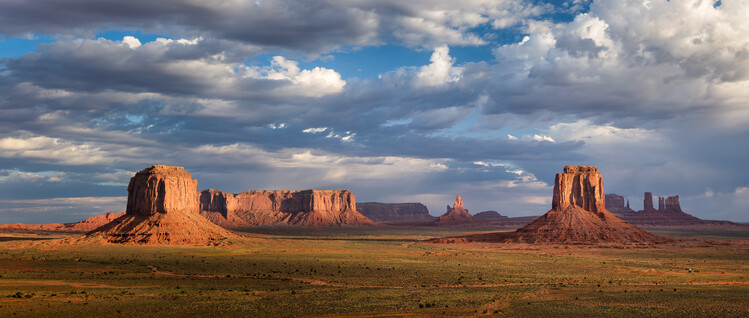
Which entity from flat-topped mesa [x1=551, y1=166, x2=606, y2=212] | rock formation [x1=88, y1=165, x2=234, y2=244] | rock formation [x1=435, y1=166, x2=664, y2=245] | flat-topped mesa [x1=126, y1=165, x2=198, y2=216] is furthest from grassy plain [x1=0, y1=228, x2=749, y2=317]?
flat-topped mesa [x1=551, y1=166, x2=606, y2=212]

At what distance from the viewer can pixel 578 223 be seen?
129 metres

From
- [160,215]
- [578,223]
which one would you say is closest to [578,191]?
[578,223]

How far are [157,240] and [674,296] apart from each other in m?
91.4

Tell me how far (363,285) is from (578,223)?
89236mm

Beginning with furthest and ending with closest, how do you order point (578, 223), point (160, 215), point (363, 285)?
point (578, 223) < point (160, 215) < point (363, 285)

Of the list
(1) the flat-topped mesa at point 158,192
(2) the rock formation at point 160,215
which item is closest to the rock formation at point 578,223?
(2) the rock formation at point 160,215

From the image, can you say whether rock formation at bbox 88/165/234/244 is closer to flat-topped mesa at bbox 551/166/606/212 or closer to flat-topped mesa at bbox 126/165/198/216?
flat-topped mesa at bbox 126/165/198/216

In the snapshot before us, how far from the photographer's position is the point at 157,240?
110 metres

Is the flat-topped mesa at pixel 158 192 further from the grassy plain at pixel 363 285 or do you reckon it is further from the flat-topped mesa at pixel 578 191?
the flat-topped mesa at pixel 578 191

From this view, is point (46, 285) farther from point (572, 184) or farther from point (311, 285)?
point (572, 184)

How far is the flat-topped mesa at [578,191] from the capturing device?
137875 mm

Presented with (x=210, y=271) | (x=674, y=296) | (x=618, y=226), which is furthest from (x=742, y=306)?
(x=618, y=226)

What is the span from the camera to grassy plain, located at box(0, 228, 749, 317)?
128 ft

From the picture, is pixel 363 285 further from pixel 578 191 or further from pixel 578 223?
pixel 578 191
